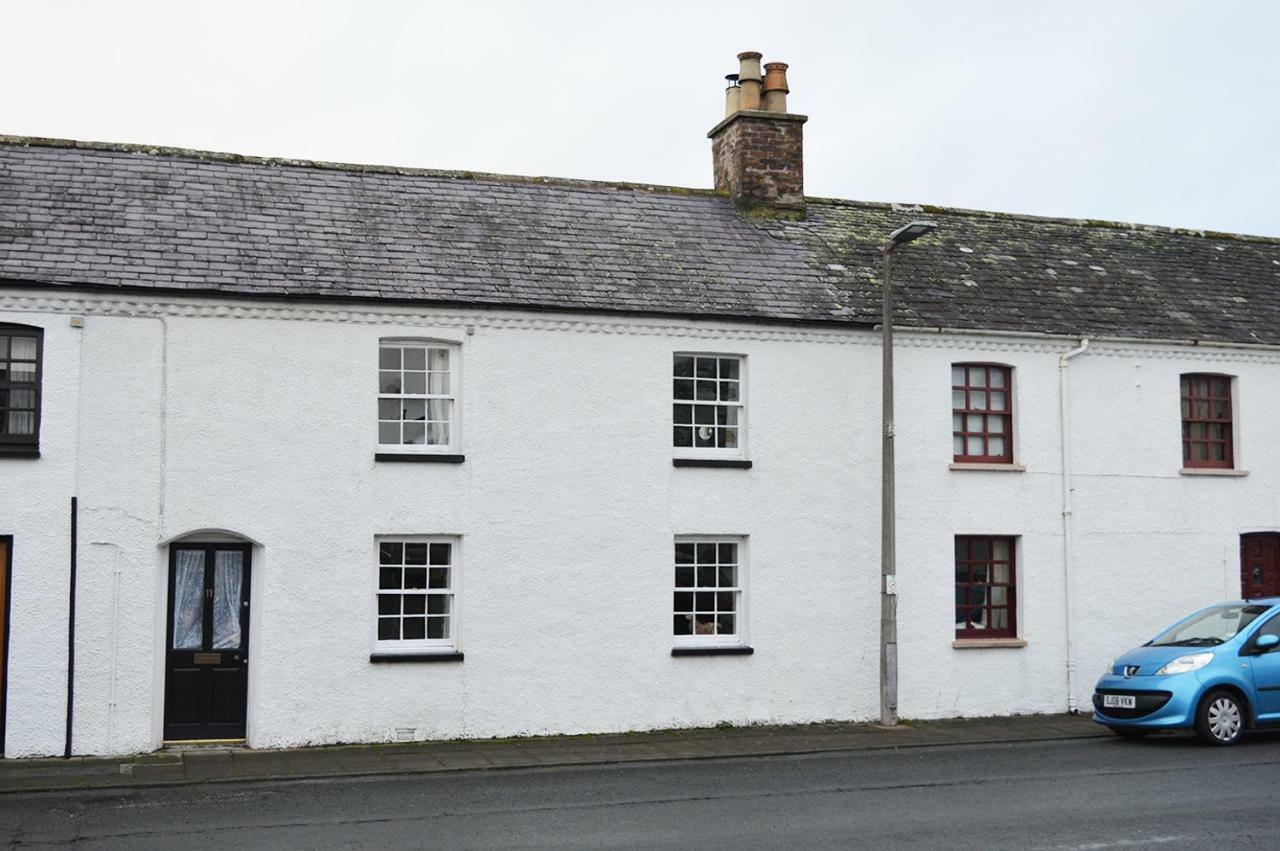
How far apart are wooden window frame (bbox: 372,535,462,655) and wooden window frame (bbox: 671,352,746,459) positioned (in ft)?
11.3

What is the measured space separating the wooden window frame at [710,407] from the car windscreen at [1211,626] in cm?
601

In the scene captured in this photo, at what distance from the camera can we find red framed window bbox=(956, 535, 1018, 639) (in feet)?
67.7

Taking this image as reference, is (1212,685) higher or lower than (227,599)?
lower

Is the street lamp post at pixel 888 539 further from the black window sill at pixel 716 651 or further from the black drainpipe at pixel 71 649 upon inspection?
the black drainpipe at pixel 71 649

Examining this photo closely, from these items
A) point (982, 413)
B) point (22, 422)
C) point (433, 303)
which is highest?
point (433, 303)

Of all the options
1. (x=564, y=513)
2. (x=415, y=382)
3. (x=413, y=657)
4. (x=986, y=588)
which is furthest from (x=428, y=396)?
(x=986, y=588)

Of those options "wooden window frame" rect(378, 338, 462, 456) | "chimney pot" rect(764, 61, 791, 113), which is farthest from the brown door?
"wooden window frame" rect(378, 338, 462, 456)

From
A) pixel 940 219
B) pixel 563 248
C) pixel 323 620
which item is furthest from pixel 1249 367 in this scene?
pixel 323 620

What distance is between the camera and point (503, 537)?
18.4 m

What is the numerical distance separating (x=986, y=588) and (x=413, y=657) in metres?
8.45

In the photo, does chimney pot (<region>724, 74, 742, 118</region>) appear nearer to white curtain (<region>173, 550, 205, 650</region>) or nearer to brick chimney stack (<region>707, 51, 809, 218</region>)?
brick chimney stack (<region>707, 51, 809, 218</region>)

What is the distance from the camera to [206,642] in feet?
57.2

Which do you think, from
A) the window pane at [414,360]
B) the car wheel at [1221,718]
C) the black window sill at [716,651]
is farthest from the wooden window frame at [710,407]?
the car wheel at [1221,718]

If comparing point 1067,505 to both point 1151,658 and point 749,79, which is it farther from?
point 749,79
